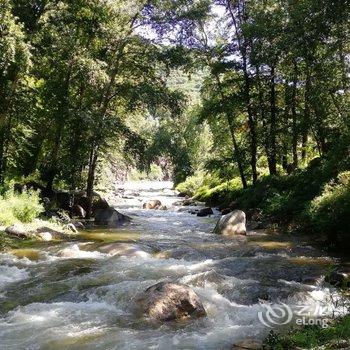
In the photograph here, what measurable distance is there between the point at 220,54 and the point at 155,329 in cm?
2015

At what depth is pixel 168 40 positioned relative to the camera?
19.6 m

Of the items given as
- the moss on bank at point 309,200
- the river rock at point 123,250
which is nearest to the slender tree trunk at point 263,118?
the moss on bank at point 309,200

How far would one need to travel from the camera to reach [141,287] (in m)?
8.34

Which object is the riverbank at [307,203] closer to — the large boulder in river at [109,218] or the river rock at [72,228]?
the large boulder in river at [109,218]

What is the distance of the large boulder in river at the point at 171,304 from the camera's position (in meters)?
6.93

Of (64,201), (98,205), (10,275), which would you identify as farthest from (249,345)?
(64,201)

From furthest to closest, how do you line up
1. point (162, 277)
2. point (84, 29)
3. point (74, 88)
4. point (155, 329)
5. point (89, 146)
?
1. point (74, 88)
2. point (89, 146)
3. point (84, 29)
4. point (162, 277)
5. point (155, 329)

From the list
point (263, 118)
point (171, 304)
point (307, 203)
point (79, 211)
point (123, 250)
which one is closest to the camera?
point (171, 304)

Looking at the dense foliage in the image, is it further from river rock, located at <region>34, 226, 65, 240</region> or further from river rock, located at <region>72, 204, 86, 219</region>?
river rock, located at <region>34, 226, 65, 240</region>

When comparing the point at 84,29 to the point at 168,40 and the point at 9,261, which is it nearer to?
the point at 168,40

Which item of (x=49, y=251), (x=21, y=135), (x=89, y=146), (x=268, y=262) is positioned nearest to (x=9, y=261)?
(x=49, y=251)

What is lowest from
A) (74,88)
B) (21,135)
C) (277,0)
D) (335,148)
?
(335,148)

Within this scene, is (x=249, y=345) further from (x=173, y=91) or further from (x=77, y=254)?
(x=173, y=91)

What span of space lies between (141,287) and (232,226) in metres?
7.97
